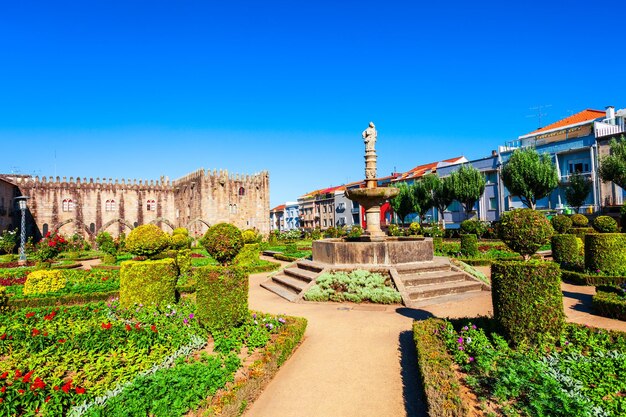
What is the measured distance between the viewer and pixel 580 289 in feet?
39.4

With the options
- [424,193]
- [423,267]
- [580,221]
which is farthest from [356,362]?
[424,193]

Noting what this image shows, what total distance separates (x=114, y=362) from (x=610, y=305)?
32.4ft

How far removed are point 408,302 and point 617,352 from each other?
4964mm

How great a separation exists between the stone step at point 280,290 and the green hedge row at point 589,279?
927 centimetres

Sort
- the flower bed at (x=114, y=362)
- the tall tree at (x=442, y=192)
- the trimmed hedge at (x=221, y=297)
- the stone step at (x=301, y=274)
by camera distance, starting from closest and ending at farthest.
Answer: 1. the flower bed at (x=114, y=362)
2. the trimmed hedge at (x=221, y=297)
3. the stone step at (x=301, y=274)
4. the tall tree at (x=442, y=192)

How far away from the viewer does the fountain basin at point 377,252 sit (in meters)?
12.4

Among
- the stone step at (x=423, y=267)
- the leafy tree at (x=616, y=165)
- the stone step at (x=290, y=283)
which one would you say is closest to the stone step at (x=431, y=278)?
the stone step at (x=423, y=267)

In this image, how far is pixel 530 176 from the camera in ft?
107

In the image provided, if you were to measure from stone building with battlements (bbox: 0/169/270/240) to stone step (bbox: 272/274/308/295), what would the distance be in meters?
29.6

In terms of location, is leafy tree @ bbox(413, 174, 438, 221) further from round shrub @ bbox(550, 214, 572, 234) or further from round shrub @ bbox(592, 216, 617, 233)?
round shrub @ bbox(592, 216, 617, 233)

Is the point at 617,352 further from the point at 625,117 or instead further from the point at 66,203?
the point at 66,203

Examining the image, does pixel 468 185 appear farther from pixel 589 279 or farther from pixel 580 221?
pixel 589 279

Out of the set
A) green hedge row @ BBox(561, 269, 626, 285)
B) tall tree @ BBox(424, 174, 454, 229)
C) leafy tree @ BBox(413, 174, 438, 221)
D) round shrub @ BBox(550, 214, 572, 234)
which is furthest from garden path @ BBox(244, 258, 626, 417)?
leafy tree @ BBox(413, 174, 438, 221)

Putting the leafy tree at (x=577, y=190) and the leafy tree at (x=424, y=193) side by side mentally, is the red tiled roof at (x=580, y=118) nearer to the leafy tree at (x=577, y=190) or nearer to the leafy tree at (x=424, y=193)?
the leafy tree at (x=577, y=190)
